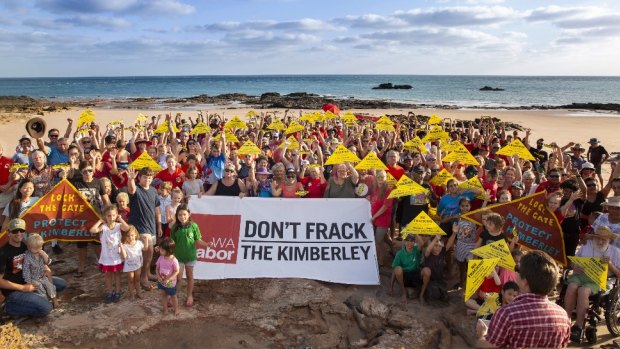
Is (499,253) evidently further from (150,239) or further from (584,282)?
(150,239)

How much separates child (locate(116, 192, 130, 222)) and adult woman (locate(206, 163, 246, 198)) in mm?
1328

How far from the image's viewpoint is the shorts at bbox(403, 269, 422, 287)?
674cm

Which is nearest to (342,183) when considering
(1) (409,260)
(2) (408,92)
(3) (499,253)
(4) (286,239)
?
(4) (286,239)

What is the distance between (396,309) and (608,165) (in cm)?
1441

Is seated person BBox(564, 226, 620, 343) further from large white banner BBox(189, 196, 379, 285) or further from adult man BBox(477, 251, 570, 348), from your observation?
adult man BBox(477, 251, 570, 348)

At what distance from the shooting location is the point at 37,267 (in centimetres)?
615

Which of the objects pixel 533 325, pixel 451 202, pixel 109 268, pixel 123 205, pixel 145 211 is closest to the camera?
pixel 533 325

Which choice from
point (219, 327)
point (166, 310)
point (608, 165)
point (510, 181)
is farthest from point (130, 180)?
point (608, 165)

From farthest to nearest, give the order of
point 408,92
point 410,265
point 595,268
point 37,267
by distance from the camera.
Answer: point 408,92
point 410,265
point 37,267
point 595,268

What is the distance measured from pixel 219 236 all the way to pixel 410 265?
3.03m

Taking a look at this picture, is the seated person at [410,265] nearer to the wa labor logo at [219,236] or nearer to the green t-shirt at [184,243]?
the wa labor logo at [219,236]

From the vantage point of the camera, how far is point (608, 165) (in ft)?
55.5

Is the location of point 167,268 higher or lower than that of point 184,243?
lower

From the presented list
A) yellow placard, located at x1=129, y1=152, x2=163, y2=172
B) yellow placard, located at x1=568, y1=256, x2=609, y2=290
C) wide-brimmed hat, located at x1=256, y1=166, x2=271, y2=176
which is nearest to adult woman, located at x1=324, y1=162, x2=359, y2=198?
wide-brimmed hat, located at x1=256, y1=166, x2=271, y2=176
